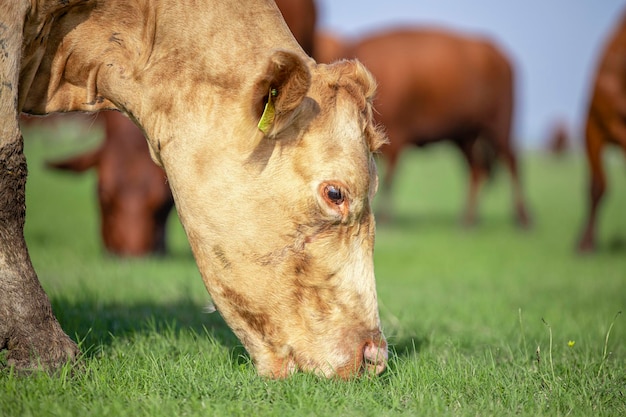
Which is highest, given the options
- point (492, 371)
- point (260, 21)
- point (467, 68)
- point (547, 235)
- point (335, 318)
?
point (260, 21)

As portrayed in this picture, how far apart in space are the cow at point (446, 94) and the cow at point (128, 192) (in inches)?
264

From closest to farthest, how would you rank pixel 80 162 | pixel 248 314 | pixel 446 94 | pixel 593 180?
1. pixel 248 314
2. pixel 80 162
3. pixel 593 180
4. pixel 446 94

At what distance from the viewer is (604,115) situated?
32.1ft

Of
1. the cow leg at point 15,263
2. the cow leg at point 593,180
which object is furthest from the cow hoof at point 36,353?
the cow leg at point 593,180

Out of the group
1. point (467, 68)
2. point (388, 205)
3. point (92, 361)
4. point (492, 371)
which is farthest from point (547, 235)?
point (92, 361)

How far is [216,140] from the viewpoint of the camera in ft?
10.4

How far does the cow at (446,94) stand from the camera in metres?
14.5

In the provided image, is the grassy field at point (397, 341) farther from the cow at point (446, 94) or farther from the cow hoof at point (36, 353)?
the cow at point (446, 94)

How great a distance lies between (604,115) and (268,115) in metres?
7.86

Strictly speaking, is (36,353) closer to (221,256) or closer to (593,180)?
(221,256)

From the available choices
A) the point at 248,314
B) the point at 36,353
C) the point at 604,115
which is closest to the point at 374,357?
the point at 248,314

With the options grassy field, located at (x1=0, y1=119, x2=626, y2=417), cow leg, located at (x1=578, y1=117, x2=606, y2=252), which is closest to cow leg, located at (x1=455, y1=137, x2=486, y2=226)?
grassy field, located at (x1=0, y1=119, x2=626, y2=417)

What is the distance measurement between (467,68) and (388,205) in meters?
3.52

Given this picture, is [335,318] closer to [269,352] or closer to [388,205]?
[269,352]
